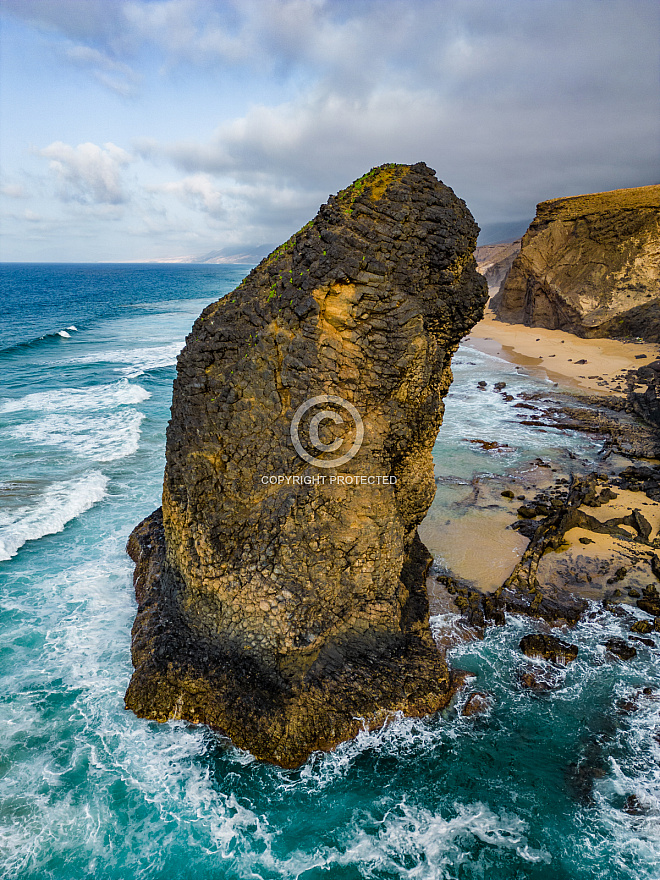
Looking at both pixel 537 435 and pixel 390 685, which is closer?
pixel 390 685

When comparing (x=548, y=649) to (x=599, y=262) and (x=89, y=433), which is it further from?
(x=599, y=262)

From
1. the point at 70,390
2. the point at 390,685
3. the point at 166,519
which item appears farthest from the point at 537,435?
the point at 70,390

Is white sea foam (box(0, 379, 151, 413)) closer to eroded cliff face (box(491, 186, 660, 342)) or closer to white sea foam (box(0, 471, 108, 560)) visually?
white sea foam (box(0, 471, 108, 560))

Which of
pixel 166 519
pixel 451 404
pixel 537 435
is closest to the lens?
pixel 166 519

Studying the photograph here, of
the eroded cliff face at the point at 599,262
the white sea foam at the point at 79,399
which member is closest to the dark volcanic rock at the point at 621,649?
the white sea foam at the point at 79,399

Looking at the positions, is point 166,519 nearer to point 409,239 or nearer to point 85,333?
point 409,239

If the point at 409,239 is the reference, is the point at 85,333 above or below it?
below
